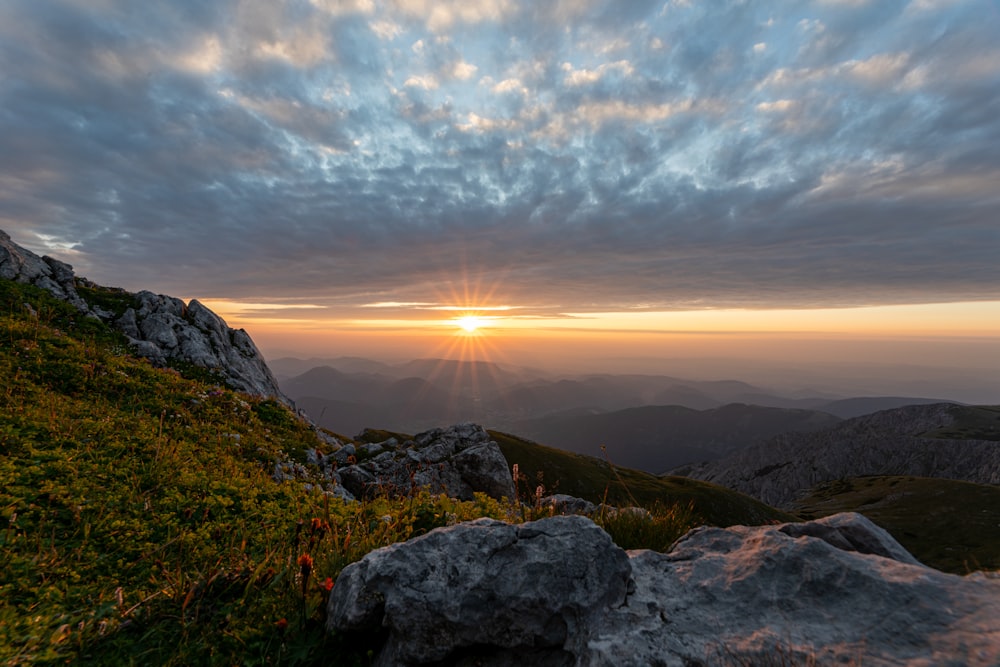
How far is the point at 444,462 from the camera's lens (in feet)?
78.0

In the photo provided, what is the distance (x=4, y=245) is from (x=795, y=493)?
251330 millimetres

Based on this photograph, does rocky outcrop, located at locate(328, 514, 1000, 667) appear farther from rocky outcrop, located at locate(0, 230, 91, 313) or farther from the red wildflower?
rocky outcrop, located at locate(0, 230, 91, 313)

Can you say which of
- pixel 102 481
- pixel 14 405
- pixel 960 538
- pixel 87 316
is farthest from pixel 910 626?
pixel 960 538

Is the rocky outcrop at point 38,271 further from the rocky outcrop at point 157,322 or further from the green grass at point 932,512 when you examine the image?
the green grass at point 932,512

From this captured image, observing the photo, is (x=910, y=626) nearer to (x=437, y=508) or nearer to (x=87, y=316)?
(x=437, y=508)

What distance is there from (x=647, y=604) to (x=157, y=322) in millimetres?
32524

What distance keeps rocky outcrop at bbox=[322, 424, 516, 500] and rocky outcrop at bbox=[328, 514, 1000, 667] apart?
48.4 ft

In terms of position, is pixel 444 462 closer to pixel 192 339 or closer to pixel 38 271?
pixel 192 339

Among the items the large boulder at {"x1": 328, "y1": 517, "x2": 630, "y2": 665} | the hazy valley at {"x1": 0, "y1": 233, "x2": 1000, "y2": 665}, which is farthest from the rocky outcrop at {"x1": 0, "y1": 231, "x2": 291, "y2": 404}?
the large boulder at {"x1": 328, "y1": 517, "x2": 630, "y2": 665}

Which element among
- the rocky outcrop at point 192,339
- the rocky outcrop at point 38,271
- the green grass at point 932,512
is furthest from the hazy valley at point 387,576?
the green grass at point 932,512

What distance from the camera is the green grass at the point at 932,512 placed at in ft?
348

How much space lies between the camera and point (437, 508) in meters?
7.48

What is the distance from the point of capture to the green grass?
106 metres

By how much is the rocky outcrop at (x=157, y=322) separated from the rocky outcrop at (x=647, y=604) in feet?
81.5
